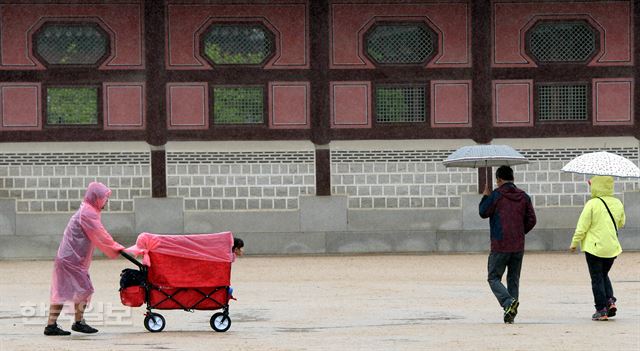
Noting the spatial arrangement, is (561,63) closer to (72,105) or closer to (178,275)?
(72,105)

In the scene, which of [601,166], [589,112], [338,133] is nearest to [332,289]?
[601,166]

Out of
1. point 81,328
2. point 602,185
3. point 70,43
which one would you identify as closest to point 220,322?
point 81,328

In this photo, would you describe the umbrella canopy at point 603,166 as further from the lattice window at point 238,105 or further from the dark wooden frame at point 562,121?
the lattice window at point 238,105

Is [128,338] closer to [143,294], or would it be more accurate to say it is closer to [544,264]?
[143,294]

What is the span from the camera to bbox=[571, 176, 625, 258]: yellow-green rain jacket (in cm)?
1370

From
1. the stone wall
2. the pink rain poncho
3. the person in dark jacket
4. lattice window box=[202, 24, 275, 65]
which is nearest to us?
the pink rain poncho

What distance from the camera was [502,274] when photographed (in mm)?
13445

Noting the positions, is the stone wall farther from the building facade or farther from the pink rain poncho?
the pink rain poncho

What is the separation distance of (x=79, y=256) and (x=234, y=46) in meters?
10.9

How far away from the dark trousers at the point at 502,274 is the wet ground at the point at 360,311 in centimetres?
31

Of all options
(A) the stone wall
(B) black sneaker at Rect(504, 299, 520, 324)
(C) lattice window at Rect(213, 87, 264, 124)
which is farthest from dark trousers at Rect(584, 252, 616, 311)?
(C) lattice window at Rect(213, 87, 264, 124)

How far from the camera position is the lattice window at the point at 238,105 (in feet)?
76.0

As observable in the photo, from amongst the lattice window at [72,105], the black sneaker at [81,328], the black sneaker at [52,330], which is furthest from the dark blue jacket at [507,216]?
the lattice window at [72,105]

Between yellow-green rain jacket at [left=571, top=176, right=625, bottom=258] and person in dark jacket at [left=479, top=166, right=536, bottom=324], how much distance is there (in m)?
0.59
